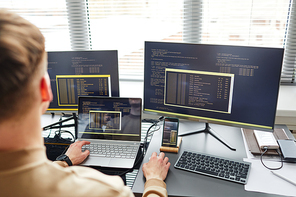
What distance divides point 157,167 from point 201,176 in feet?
0.64

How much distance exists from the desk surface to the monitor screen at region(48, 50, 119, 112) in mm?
434

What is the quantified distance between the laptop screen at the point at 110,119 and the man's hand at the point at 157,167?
219mm

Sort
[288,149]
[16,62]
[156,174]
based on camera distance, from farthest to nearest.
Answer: [288,149], [156,174], [16,62]

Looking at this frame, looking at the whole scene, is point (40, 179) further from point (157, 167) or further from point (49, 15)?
point (49, 15)

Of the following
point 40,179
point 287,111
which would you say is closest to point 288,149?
point 287,111

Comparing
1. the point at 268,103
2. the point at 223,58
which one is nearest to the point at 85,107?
the point at 223,58

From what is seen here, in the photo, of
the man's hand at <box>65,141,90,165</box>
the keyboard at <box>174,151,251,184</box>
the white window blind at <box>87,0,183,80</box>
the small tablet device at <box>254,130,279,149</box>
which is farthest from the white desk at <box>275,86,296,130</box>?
the man's hand at <box>65,141,90,165</box>

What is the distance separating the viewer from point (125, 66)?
2309 mm

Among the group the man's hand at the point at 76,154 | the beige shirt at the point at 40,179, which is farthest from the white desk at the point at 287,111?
the beige shirt at the point at 40,179

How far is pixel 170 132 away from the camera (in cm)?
131

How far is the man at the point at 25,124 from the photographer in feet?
1.48

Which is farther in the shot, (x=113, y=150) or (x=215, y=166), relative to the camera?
(x=113, y=150)

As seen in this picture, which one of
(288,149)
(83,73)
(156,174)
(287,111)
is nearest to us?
(156,174)

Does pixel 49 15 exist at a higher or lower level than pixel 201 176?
higher
